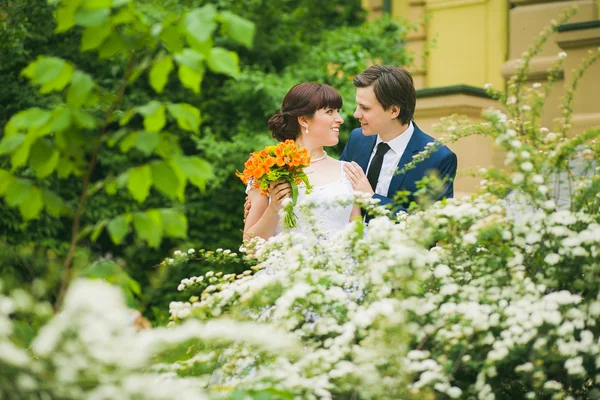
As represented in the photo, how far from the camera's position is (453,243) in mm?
3396

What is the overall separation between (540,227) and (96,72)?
6713 millimetres

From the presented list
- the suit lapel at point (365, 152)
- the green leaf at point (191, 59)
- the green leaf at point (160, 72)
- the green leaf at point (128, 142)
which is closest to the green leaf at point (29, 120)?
the green leaf at point (128, 142)

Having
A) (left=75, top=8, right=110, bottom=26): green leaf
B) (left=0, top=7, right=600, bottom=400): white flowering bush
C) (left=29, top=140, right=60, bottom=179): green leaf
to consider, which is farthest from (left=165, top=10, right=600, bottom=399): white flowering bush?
(left=75, top=8, right=110, bottom=26): green leaf

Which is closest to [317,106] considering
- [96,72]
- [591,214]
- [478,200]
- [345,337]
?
[478,200]

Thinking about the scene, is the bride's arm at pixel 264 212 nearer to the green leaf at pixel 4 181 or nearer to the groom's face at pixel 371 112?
the groom's face at pixel 371 112

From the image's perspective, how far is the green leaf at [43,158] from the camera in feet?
7.95

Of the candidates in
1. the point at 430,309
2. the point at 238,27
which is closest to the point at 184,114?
the point at 238,27

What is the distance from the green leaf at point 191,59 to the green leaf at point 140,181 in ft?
1.12

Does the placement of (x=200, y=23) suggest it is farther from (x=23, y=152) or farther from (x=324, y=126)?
(x=324, y=126)

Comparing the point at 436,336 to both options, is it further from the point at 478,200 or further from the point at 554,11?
the point at 554,11

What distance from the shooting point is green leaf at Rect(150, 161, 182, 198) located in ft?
7.64

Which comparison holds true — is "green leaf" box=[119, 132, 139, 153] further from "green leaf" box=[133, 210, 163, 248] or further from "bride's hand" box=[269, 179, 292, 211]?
"bride's hand" box=[269, 179, 292, 211]

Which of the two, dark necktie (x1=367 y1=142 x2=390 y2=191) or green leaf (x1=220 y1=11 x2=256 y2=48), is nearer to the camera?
green leaf (x1=220 y1=11 x2=256 y2=48)

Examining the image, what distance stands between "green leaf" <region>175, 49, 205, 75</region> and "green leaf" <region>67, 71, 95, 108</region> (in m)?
0.31
